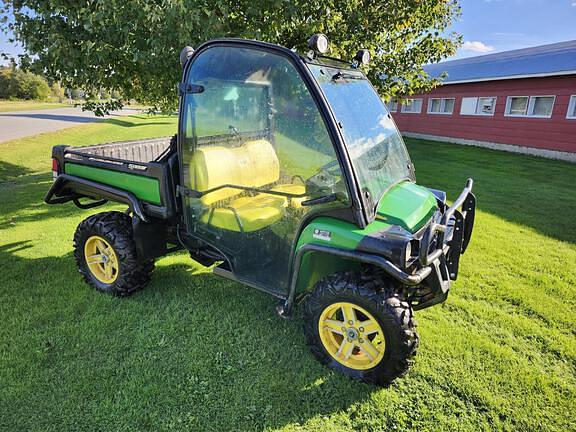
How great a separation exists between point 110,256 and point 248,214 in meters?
1.60

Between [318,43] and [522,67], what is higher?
[522,67]

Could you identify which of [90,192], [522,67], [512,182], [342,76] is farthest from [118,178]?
[522,67]

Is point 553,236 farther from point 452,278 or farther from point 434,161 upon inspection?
point 434,161

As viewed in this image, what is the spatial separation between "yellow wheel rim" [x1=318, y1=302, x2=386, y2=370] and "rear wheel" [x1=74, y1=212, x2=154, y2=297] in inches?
73.6

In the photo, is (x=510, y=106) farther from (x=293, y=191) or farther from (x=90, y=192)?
(x=90, y=192)

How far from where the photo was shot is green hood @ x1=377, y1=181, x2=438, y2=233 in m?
2.56

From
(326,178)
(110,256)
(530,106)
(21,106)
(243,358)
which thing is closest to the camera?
(326,178)

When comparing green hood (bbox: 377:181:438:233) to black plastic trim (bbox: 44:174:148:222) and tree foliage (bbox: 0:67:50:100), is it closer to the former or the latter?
black plastic trim (bbox: 44:174:148:222)

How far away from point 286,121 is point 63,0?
4490 millimetres

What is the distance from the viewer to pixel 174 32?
5.01m

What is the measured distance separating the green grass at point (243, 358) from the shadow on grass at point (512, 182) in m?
1.80

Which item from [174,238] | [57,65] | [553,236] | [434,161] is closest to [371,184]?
[174,238]

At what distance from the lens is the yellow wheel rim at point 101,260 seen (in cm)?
367

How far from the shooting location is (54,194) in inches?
157
